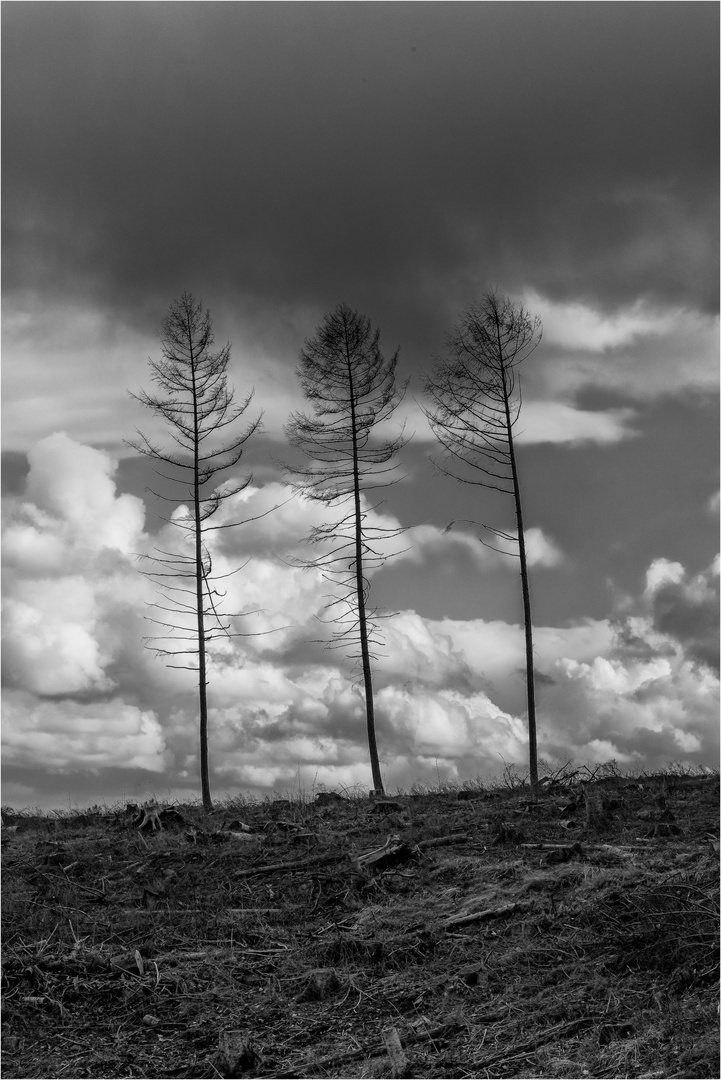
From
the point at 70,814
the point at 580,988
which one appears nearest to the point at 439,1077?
the point at 580,988

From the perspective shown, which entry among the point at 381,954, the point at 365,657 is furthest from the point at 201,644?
the point at 381,954

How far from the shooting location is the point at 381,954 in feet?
28.6

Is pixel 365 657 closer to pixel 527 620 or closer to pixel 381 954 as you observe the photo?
pixel 527 620

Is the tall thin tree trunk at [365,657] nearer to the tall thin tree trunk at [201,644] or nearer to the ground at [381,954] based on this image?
the tall thin tree trunk at [201,644]

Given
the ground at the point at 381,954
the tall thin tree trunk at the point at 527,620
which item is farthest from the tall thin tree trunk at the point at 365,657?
the ground at the point at 381,954

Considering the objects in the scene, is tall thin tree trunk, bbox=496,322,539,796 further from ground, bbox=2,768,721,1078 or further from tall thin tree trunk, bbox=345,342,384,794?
ground, bbox=2,768,721,1078

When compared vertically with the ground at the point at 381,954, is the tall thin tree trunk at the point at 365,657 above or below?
above

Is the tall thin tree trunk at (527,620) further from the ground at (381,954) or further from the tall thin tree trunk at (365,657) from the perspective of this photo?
the ground at (381,954)

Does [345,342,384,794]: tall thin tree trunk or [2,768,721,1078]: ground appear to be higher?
[345,342,384,794]: tall thin tree trunk

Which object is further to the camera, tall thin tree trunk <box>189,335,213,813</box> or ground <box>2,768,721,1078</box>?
tall thin tree trunk <box>189,335,213,813</box>

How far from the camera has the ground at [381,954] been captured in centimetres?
698

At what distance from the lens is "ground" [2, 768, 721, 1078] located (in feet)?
22.9

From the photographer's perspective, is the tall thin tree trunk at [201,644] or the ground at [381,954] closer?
the ground at [381,954]

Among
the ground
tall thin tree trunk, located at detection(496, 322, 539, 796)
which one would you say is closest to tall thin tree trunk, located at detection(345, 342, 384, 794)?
tall thin tree trunk, located at detection(496, 322, 539, 796)
